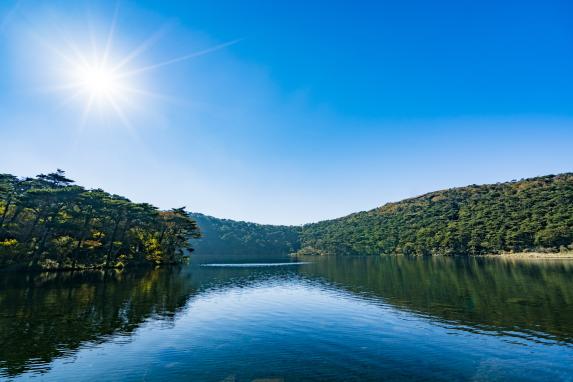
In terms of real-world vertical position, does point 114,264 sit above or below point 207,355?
above

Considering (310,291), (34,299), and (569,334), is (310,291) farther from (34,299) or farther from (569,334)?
(34,299)

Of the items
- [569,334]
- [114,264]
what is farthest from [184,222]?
[569,334]

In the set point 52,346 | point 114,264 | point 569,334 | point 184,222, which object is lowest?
point 569,334

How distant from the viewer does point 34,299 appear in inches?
1576

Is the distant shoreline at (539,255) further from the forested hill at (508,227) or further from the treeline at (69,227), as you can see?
the treeline at (69,227)

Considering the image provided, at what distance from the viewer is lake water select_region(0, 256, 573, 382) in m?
19.2

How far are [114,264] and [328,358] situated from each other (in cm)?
8239

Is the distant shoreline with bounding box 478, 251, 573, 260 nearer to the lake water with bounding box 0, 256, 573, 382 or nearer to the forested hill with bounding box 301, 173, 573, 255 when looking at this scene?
the forested hill with bounding box 301, 173, 573, 255

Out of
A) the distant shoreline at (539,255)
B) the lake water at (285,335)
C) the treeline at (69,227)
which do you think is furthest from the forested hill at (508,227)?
the treeline at (69,227)

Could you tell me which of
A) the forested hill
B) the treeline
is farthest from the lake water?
the forested hill

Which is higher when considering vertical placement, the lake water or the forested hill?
the forested hill

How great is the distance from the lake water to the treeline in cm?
1886

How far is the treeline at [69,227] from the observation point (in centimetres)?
6344

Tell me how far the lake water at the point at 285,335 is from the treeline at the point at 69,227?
1886 cm
